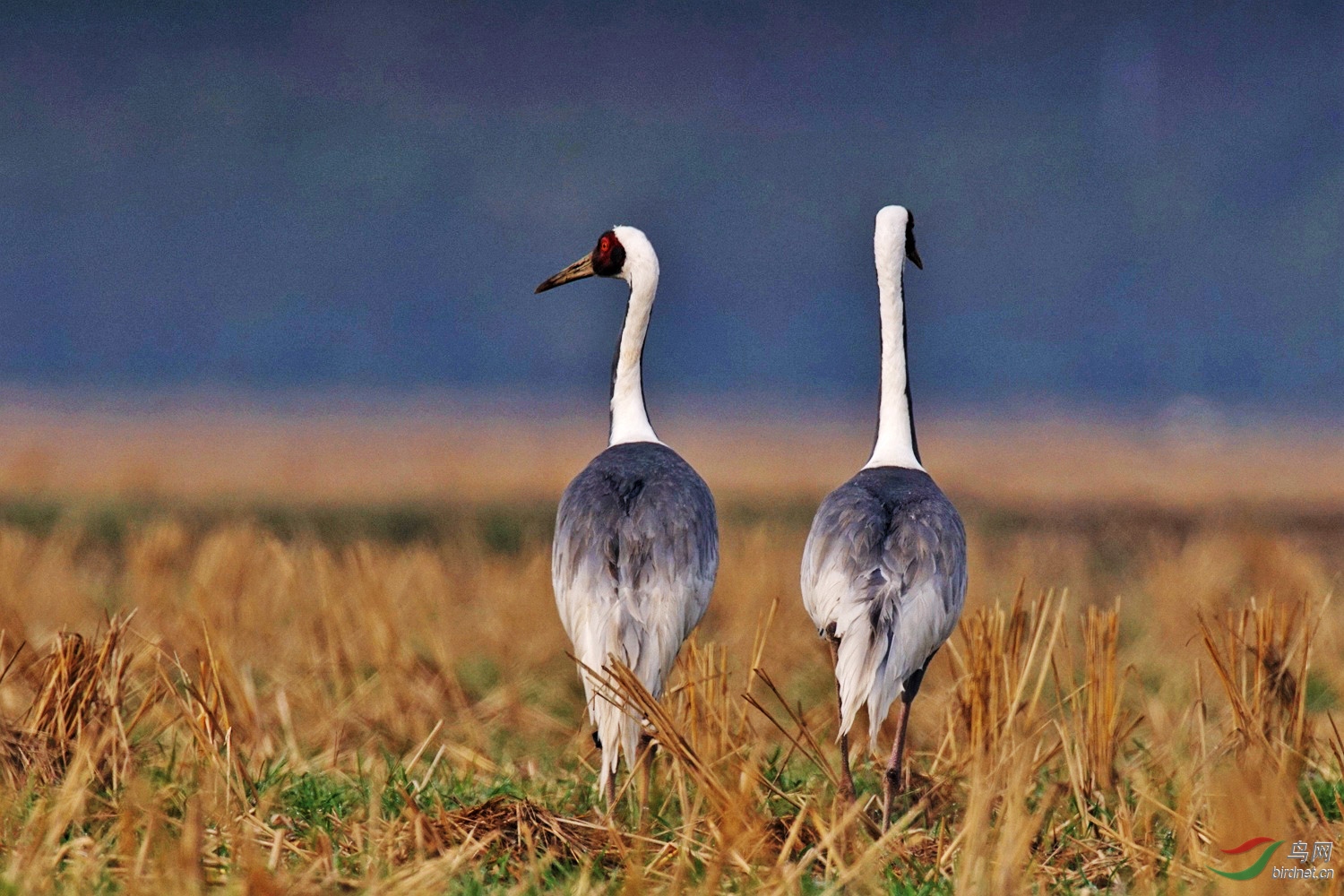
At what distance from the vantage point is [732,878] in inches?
168

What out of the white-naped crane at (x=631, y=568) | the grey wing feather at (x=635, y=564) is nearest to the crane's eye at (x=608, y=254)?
the white-naped crane at (x=631, y=568)

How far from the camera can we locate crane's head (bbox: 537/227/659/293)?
22.0 ft

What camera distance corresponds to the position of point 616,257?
22.3ft

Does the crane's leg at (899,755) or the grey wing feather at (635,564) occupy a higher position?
the grey wing feather at (635,564)

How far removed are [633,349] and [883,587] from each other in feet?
6.26

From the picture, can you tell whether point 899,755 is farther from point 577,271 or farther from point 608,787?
point 577,271

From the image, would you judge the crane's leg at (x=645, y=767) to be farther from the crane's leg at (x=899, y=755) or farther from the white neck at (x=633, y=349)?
the white neck at (x=633, y=349)

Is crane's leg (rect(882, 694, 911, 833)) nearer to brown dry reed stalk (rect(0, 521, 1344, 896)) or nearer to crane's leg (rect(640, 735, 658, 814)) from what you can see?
brown dry reed stalk (rect(0, 521, 1344, 896))

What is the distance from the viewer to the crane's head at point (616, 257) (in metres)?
6.70

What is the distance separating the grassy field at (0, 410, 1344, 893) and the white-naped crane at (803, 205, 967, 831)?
26 cm

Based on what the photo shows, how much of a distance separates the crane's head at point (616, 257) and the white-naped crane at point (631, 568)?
Answer: 39.6 inches

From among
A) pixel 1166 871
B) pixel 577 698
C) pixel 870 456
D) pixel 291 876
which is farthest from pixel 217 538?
pixel 1166 871

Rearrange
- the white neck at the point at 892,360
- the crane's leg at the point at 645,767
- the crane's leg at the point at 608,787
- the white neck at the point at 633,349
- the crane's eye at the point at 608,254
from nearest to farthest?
the crane's leg at the point at 645,767 → the crane's leg at the point at 608,787 → the white neck at the point at 892,360 → the white neck at the point at 633,349 → the crane's eye at the point at 608,254

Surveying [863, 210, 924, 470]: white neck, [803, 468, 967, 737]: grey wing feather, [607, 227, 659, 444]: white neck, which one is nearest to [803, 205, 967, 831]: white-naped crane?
[803, 468, 967, 737]: grey wing feather
